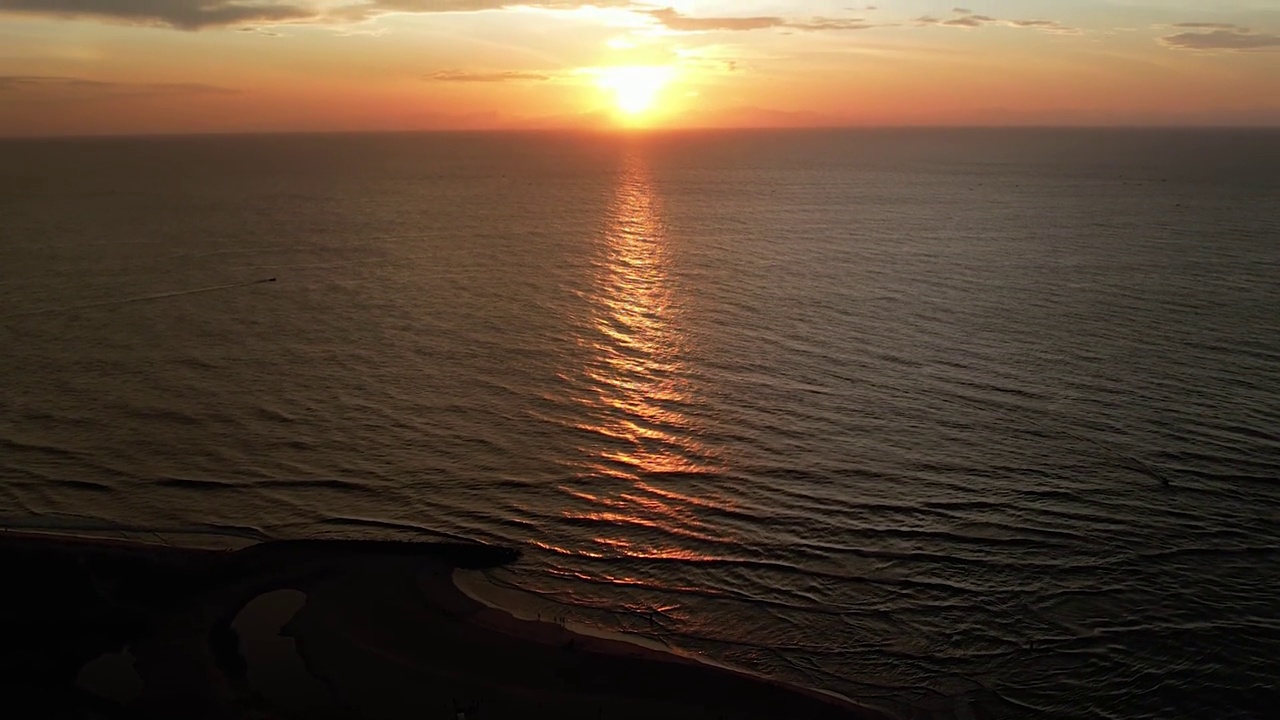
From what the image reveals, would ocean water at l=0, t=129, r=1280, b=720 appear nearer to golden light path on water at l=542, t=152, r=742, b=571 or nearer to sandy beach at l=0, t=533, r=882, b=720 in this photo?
golden light path on water at l=542, t=152, r=742, b=571

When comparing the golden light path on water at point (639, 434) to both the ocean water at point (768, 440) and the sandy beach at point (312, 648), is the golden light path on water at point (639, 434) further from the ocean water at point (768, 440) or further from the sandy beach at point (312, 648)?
the sandy beach at point (312, 648)

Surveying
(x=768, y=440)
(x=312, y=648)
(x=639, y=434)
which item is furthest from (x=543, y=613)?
(x=768, y=440)

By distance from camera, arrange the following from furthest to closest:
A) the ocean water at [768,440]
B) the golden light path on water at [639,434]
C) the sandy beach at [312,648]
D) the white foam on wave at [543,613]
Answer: the golden light path on water at [639,434]
the ocean water at [768,440]
the white foam on wave at [543,613]
the sandy beach at [312,648]

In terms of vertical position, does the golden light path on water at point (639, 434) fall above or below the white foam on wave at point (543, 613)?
above

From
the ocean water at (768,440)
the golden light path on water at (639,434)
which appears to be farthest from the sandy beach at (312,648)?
the golden light path on water at (639,434)

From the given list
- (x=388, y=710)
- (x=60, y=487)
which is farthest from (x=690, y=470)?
(x=60, y=487)

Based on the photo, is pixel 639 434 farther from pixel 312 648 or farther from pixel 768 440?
pixel 312 648
